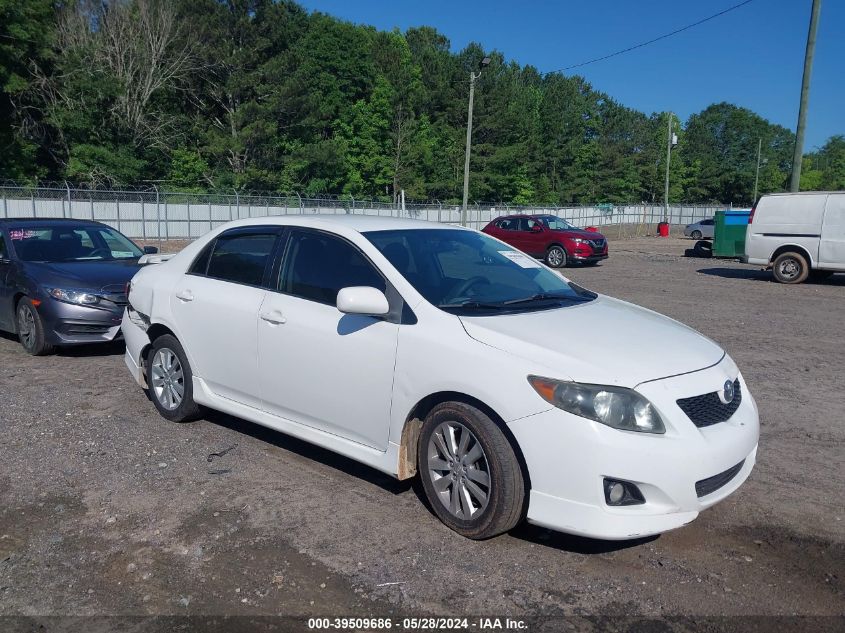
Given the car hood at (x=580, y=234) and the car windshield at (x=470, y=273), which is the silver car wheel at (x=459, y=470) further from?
A: the car hood at (x=580, y=234)

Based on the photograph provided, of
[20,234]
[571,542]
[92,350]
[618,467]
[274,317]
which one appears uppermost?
[20,234]

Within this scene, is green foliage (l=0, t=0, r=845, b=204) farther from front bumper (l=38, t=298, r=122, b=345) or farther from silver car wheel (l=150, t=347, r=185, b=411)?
silver car wheel (l=150, t=347, r=185, b=411)

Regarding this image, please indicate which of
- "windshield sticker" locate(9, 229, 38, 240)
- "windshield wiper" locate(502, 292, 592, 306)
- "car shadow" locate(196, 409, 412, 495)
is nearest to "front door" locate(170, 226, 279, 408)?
"car shadow" locate(196, 409, 412, 495)

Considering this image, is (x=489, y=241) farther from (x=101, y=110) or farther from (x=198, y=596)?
(x=101, y=110)

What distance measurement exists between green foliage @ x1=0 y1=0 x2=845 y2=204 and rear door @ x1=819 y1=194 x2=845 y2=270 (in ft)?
128

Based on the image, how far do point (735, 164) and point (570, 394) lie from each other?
124m

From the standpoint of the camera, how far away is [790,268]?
17234 millimetres

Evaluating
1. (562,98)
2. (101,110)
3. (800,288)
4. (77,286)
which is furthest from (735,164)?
(77,286)

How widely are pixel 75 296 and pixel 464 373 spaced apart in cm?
574

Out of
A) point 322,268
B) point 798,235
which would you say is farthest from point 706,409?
point 798,235

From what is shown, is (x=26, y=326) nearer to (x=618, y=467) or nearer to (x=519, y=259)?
(x=519, y=259)

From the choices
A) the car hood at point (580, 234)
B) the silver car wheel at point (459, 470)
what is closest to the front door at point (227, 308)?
the silver car wheel at point (459, 470)

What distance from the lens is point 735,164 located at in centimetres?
11450

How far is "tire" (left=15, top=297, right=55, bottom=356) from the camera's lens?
7.94m
